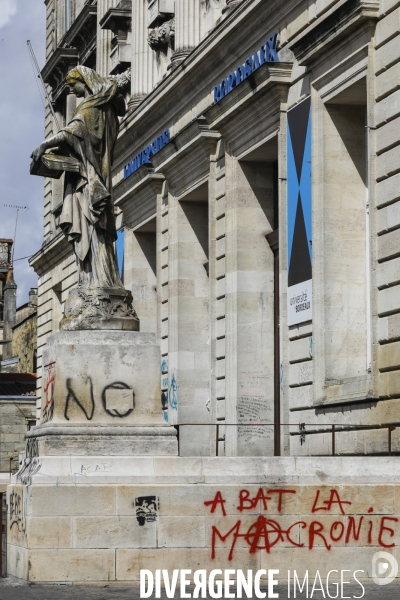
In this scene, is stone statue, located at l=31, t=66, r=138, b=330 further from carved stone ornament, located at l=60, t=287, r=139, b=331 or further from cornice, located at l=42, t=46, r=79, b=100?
cornice, located at l=42, t=46, r=79, b=100

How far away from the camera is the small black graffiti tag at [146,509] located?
14344mm

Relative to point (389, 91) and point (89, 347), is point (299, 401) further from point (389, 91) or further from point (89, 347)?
point (89, 347)

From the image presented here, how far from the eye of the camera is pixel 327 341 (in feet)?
76.6

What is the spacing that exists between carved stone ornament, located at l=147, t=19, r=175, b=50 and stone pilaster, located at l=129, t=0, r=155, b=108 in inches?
23.6

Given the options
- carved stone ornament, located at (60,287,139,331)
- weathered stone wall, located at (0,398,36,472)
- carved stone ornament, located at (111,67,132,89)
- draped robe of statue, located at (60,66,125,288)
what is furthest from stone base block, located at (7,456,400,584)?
weathered stone wall, located at (0,398,36,472)

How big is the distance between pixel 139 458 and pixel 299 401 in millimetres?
10112

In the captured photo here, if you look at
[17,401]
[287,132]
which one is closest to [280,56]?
[287,132]

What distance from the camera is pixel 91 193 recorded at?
16281 millimetres

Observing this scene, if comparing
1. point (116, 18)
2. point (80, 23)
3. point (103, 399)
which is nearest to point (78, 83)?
point (103, 399)

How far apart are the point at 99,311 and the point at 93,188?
63.2 inches

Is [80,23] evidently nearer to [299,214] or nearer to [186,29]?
[186,29]

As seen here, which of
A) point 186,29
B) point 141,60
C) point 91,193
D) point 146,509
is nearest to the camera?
point 146,509

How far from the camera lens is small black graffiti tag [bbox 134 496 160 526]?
1434 centimetres

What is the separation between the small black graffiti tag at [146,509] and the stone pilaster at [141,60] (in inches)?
948
